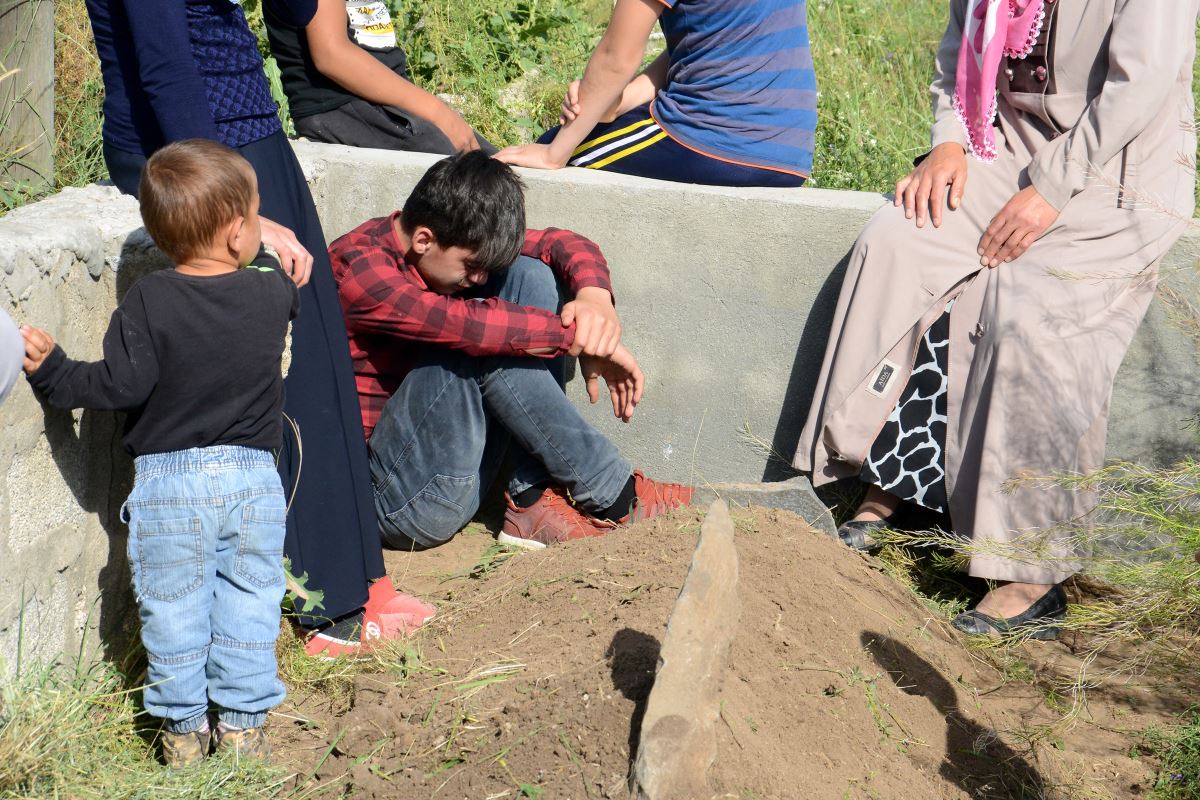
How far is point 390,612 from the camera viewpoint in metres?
3.04

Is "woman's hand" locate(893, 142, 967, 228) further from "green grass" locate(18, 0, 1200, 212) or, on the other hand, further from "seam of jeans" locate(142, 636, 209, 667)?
"seam of jeans" locate(142, 636, 209, 667)

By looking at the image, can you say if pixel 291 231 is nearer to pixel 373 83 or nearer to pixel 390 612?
pixel 390 612

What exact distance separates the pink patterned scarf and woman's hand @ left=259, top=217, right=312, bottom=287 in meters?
2.01

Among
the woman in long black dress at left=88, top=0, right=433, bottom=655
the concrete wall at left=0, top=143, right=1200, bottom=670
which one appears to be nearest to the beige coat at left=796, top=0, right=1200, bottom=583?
the concrete wall at left=0, top=143, right=1200, bottom=670

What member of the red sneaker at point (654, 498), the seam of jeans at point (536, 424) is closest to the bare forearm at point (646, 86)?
the seam of jeans at point (536, 424)

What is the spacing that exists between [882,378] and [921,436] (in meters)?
0.21

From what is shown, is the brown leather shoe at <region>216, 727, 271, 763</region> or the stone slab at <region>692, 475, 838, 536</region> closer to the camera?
the brown leather shoe at <region>216, 727, 271, 763</region>

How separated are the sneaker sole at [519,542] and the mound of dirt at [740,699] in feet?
0.55

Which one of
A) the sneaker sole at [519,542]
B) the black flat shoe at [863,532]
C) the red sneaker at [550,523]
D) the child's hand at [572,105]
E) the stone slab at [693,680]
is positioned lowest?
the sneaker sole at [519,542]

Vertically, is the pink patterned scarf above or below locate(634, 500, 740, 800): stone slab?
above

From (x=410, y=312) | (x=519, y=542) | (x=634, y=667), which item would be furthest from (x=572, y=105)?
(x=634, y=667)

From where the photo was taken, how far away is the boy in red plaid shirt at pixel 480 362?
308 centimetres

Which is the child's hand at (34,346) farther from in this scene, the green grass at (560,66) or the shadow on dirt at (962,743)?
the green grass at (560,66)

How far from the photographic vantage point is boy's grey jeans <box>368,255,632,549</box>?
3230 mm
